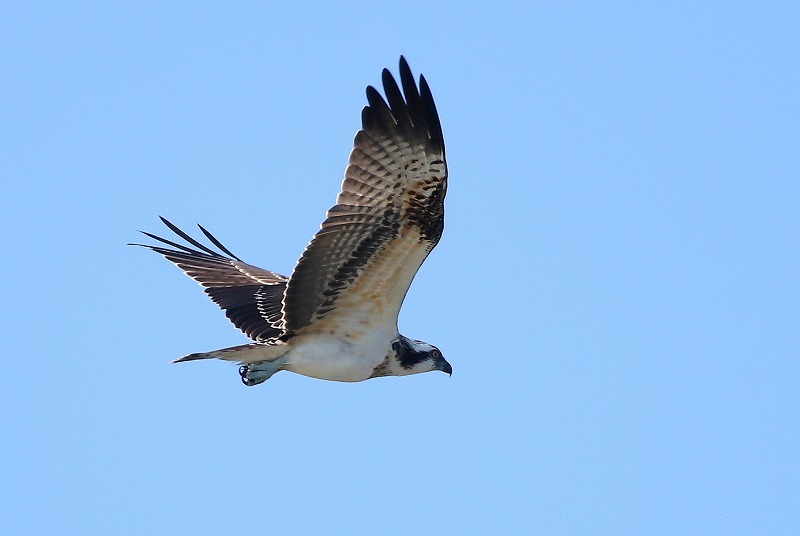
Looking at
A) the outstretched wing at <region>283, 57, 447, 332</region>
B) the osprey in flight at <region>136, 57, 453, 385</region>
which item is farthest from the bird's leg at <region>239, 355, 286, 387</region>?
the outstretched wing at <region>283, 57, 447, 332</region>

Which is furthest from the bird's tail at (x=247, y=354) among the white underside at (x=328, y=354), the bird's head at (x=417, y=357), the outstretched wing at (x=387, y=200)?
the bird's head at (x=417, y=357)

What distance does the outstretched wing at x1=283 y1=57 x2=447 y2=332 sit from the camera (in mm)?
9531

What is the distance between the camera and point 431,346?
37.0 ft

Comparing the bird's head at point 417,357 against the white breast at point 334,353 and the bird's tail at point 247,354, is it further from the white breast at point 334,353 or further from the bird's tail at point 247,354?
the bird's tail at point 247,354

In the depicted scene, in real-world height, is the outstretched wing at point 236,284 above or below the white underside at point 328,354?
above

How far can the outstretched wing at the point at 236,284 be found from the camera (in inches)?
460

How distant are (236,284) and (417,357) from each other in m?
2.58

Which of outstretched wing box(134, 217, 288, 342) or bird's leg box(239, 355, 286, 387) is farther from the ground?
outstretched wing box(134, 217, 288, 342)

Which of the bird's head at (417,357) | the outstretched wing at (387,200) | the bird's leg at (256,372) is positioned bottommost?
the bird's leg at (256,372)

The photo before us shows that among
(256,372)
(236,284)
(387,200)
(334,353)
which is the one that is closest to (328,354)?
(334,353)

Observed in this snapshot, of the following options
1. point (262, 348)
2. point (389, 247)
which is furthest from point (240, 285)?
point (389, 247)

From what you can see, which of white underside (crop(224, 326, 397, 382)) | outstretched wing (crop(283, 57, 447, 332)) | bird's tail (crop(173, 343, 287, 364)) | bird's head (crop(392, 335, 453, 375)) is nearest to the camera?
outstretched wing (crop(283, 57, 447, 332))

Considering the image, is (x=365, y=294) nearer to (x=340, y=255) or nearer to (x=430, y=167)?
(x=340, y=255)

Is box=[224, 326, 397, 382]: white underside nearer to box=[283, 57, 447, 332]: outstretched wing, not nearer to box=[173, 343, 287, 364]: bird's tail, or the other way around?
box=[173, 343, 287, 364]: bird's tail
